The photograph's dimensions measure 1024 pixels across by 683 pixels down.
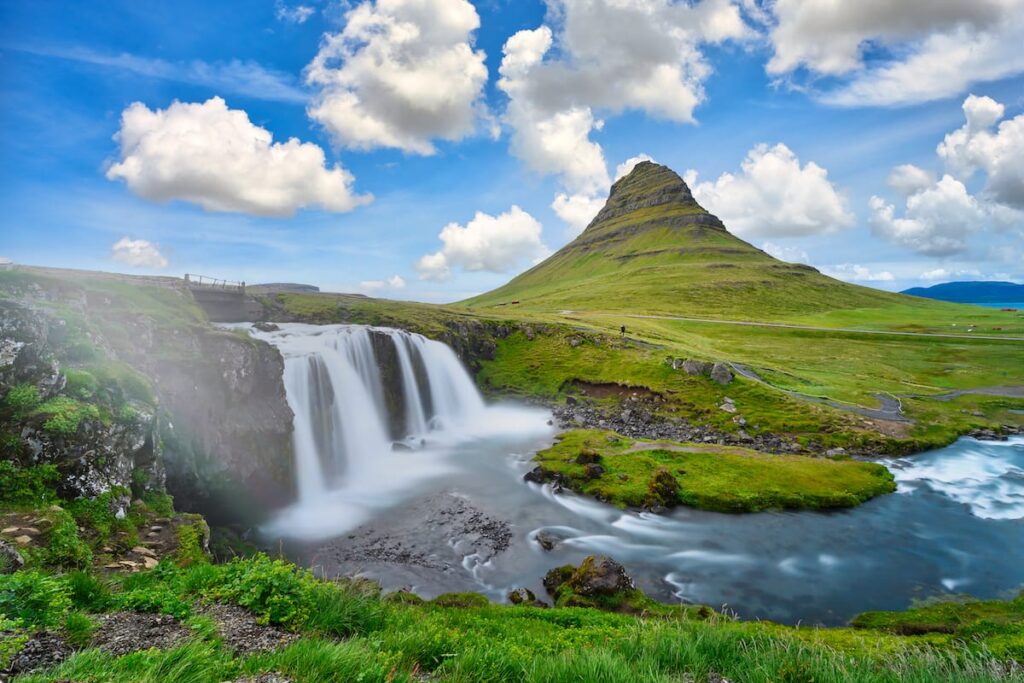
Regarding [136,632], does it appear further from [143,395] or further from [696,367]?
[696,367]

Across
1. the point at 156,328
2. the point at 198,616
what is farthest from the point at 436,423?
the point at 198,616

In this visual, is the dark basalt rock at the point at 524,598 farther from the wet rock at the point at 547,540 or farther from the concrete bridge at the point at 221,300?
the concrete bridge at the point at 221,300

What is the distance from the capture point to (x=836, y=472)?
108 ft

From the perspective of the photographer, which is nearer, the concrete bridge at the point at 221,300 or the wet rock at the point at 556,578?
the wet rock at the point at 556,578

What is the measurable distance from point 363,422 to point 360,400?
7.71 ft

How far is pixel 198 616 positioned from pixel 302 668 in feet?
12.1

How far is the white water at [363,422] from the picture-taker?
30703 mm

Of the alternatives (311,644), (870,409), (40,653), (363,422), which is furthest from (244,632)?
(870,409)

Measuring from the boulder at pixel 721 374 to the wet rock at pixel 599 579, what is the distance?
38712 millimetres

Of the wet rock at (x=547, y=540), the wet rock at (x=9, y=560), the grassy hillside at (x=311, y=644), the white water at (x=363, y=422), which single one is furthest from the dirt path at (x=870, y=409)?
the wet rock at (x=9, y=560)

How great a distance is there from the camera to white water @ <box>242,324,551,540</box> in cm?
3070

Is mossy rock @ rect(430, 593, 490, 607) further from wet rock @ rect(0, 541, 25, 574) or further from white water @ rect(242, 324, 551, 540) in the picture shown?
wet rock @ rect(0, 541, 25, 574)

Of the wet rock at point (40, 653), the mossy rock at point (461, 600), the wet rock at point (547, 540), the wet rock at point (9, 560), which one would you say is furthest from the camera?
the wet rock at point (547, 540)

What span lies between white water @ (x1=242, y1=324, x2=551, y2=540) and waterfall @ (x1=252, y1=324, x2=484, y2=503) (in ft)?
0.31
